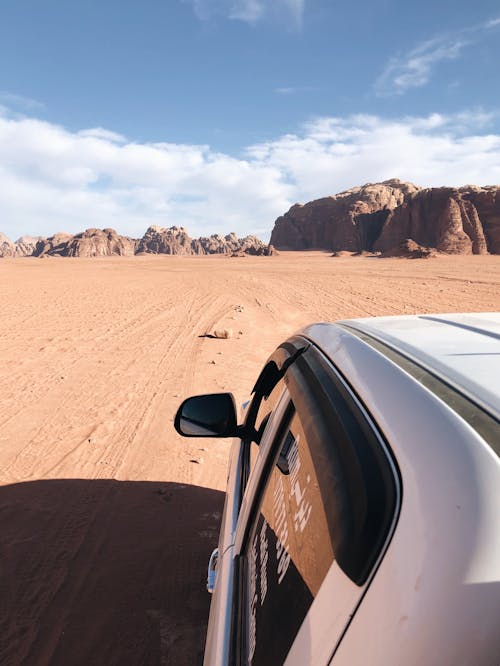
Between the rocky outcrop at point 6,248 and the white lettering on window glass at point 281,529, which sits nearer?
the white lettering on window glass at point 281,529

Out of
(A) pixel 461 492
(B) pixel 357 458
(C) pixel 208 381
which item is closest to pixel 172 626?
(B) pixel 357 458

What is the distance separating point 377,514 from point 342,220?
277ft

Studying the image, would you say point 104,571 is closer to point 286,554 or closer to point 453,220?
point 286,554

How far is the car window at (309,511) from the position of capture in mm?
712

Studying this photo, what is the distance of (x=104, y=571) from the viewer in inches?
113

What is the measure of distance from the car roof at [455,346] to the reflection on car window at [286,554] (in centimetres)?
38

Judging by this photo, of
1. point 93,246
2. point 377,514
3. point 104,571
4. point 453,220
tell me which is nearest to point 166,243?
point 93,246

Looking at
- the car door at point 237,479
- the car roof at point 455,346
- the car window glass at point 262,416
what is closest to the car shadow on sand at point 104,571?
the car door at point 237,479

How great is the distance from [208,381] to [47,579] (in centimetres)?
408

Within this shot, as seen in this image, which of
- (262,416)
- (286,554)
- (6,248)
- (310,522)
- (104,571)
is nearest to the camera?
(310,522)

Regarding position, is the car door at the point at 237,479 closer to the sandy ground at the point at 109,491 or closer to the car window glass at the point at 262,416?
the car window glass at the point at 262,416

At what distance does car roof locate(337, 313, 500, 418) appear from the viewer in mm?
856

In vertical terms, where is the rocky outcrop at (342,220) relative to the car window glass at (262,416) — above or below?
above

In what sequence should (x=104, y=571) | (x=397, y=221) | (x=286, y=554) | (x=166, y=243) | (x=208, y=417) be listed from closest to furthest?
(x=286, y=554), (x=208, y=417), (x=104, y=571), (x=397, y=221), (x=166, y=243)
